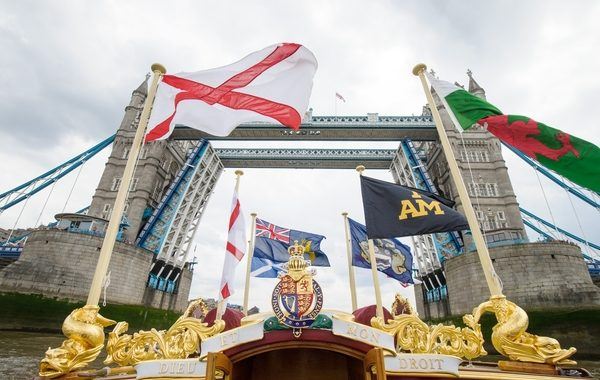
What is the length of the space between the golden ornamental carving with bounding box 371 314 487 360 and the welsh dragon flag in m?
3.91

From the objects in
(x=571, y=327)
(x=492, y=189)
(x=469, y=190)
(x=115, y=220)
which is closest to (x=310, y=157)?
(x=469, y=190)

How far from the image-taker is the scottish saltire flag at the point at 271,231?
42.5ft

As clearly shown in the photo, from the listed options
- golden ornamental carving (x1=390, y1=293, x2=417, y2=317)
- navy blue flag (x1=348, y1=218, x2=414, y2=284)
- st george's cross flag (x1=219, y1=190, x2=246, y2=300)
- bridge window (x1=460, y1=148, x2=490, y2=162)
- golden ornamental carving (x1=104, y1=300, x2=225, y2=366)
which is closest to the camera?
golden ornamental carving (x1=104, y1=300, x2=225, y2=366)

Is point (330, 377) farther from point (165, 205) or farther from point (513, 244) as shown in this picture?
point (165, 205)

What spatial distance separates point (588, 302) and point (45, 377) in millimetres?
30540

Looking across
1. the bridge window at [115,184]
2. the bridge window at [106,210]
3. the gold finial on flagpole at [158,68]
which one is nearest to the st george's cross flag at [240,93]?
the gold finial on flagpole at [158,68]

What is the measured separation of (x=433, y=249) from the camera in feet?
107

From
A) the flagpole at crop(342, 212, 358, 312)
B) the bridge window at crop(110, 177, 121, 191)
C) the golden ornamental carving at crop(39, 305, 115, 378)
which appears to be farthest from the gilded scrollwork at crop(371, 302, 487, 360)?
the bridge window at crop(110, 177, 121, 191)

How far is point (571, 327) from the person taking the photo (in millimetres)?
18766

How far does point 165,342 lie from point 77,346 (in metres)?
1.53

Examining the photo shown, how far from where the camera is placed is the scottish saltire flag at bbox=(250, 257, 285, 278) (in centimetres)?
1289

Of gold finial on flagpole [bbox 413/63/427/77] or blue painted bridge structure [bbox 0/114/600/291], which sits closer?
gold finial on flagpole [bbox 413/63/427/77]

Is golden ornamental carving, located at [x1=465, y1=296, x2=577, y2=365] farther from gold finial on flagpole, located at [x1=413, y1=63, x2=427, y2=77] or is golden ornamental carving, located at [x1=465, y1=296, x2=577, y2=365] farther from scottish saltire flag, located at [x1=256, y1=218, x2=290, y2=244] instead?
scottish saltire flag, located at [x1=256, y1=218, x2=290, y2=244]

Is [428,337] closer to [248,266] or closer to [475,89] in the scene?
[248,266]
